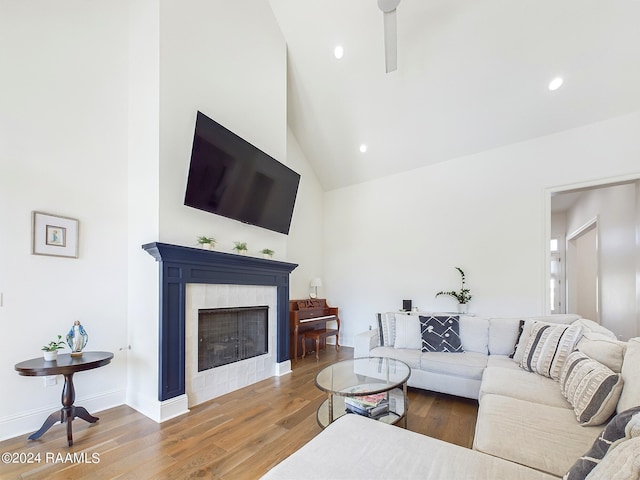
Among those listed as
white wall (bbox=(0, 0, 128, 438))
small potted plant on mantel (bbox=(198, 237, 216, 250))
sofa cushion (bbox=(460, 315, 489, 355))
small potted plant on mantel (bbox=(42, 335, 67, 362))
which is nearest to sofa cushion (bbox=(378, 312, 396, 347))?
sofa cushion (bbox=(460, 315, 489, 355))

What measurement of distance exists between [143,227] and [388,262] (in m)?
3.74

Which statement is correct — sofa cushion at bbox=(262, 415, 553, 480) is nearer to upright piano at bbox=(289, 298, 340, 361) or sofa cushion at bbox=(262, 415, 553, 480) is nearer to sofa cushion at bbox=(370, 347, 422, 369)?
sofa cushion at bbox=(370, 347, 422, 369)

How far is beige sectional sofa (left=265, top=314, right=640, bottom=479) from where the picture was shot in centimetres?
120

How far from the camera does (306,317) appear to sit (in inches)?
193

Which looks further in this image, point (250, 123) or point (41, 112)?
point (250, 123)

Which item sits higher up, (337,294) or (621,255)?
(621,255)

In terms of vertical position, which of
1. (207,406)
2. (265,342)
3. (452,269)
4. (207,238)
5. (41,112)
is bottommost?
(207,406)

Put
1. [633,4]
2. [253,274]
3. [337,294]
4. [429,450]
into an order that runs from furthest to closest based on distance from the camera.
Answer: [337,294]
[253,274]
[633,4]
[429,450]

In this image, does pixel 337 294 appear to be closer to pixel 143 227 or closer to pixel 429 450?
pixel 143 227

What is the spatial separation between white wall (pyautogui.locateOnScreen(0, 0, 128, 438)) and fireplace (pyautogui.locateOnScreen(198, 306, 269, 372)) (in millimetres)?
777

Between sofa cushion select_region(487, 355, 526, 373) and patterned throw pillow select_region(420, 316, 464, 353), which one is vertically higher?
patterned throw pillow select_region(420, 316, 464, 353)

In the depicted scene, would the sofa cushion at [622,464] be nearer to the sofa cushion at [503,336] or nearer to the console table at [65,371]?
the sofa cushion at [503,336]

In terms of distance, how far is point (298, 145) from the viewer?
18.0 ft

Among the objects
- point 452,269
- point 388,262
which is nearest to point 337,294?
point 388,262
